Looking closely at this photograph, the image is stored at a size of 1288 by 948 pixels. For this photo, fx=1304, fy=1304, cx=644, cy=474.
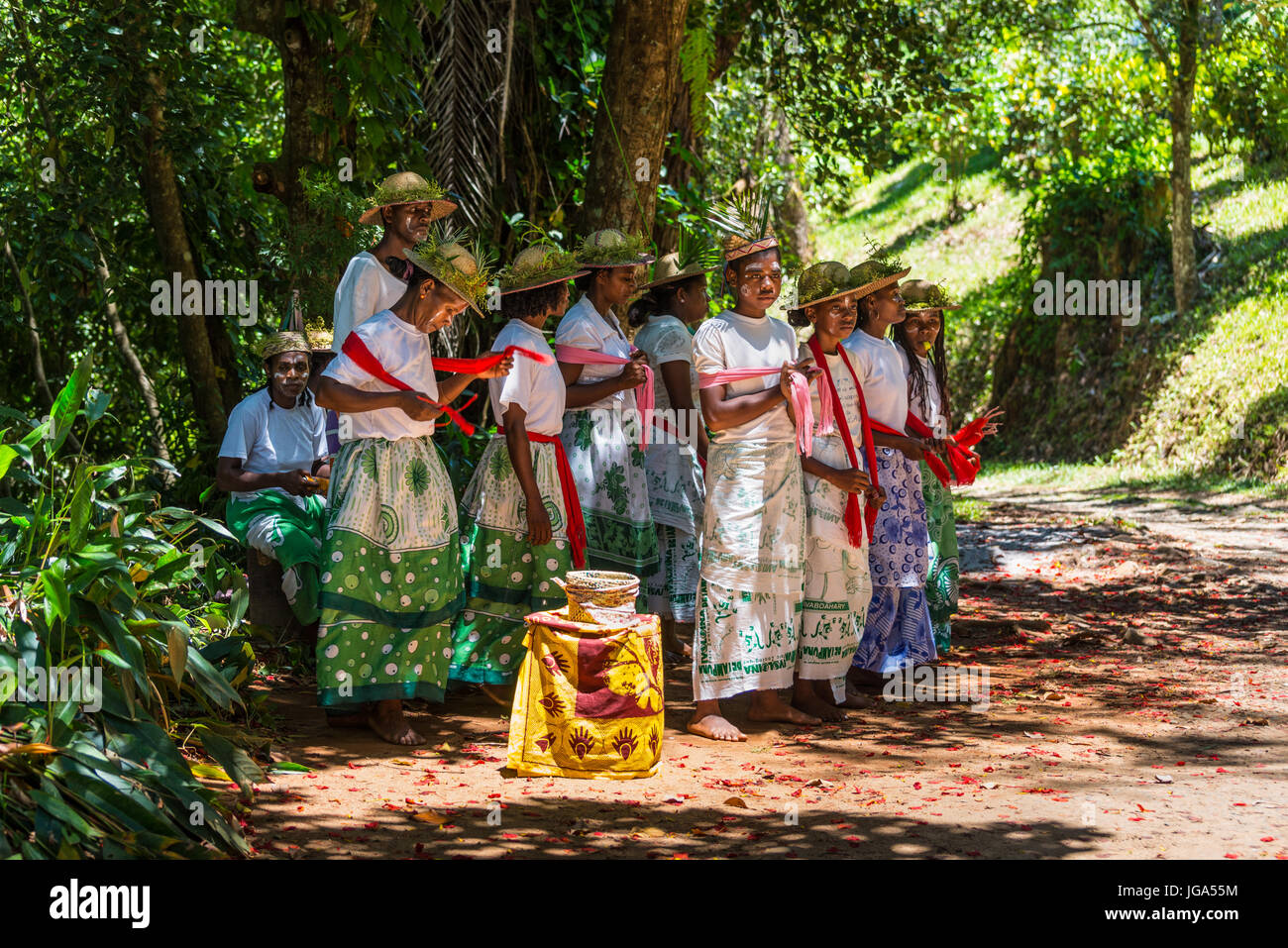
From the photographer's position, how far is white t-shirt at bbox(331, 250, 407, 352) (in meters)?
5.40

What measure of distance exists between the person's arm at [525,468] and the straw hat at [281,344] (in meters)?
1.45

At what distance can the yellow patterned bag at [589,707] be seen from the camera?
4.96 metres

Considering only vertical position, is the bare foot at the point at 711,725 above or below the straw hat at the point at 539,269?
below

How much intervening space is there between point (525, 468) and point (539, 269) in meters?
0.88

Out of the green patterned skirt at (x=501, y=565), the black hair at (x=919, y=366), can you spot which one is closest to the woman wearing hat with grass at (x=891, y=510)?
the black hair at (x=919, y=366)

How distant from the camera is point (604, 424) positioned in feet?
20.3

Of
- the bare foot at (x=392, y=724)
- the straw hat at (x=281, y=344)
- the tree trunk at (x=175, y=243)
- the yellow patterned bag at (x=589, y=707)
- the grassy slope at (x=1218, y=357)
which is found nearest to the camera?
the yellow patterned bag at (x=589, y=707)

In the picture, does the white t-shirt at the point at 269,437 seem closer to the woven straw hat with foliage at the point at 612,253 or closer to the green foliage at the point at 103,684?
the green foliage at the point at 103,684

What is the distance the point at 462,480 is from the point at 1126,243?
41.1ft

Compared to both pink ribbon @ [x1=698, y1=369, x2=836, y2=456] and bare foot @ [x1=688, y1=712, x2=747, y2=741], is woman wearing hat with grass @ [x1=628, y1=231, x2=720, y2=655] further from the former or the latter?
bare foot @ [x1=688, y1=712, x2=747, y2=741]

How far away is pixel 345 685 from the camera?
5211mm

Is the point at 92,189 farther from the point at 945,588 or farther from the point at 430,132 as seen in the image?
the point at 945,588

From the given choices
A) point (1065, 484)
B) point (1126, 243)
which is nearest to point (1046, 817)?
point (1065, 484)

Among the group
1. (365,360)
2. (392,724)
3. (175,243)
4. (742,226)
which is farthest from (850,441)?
(175,243)
